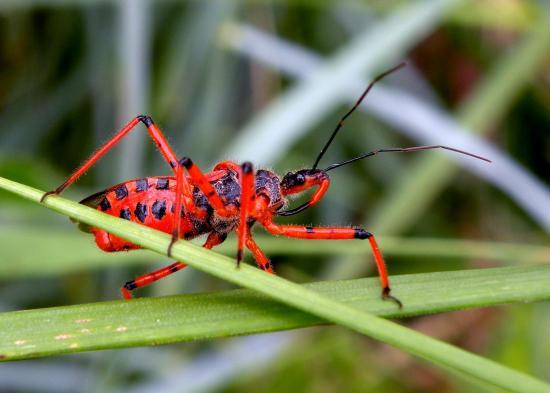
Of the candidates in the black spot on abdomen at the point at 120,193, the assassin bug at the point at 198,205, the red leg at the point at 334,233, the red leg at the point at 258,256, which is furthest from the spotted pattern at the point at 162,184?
the red leg at the point at 334,233

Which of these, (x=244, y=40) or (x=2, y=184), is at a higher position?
(x=244, y=40)

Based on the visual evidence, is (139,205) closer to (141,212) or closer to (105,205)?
(141,212)

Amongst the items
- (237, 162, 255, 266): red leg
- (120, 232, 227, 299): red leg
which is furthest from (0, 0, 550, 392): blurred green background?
(237, 162, 255, 266): red leg

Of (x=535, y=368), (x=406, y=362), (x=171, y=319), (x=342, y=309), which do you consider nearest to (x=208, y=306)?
(x=171, y=319)

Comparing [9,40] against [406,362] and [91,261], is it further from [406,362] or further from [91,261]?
[406,362]

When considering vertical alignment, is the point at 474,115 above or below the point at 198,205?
above

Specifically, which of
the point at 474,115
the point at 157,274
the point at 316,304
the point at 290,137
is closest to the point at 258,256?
the point at 157,274
